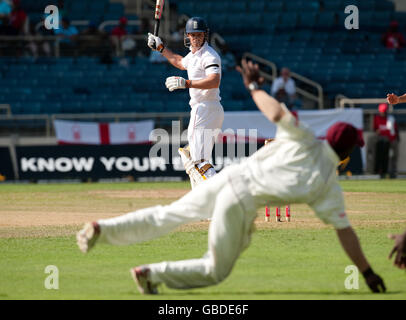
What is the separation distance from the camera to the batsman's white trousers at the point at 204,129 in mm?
12867

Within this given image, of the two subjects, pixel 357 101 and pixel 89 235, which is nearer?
pixel 89 235

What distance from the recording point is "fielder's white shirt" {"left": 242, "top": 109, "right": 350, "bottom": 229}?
7.13 metres

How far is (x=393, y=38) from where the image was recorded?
31844 mm

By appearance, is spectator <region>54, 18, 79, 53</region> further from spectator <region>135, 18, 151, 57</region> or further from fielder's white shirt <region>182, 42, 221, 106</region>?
fielder's white shirt <region>182, 42, 221, 106</region>

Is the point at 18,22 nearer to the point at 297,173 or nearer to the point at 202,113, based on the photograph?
the point at 202,113

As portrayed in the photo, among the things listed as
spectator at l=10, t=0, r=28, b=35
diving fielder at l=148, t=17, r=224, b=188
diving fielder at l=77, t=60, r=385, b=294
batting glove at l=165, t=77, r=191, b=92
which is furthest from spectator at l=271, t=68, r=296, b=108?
diving fielder at l=77, t=60, r=385, b=294

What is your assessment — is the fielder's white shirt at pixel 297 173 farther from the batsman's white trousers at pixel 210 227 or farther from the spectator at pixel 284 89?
the spectator at pixel 284 89

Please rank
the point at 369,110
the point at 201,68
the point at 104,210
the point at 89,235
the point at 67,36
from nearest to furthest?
the point at 89,235, the point at 201,68, the point at 104,210, the point at 369,110, the point at 67,36

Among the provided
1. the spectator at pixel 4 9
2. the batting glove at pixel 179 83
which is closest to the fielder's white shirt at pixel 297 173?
the batting glove at pixel 179 83

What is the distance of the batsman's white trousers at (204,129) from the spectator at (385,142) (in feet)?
40.7

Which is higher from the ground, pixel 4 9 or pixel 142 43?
pixel 4 9

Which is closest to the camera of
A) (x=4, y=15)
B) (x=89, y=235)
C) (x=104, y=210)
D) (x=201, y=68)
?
(x=89, y=235)

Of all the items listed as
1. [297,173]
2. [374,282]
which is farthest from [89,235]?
[374,282]

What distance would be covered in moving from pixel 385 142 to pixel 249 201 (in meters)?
18.0
